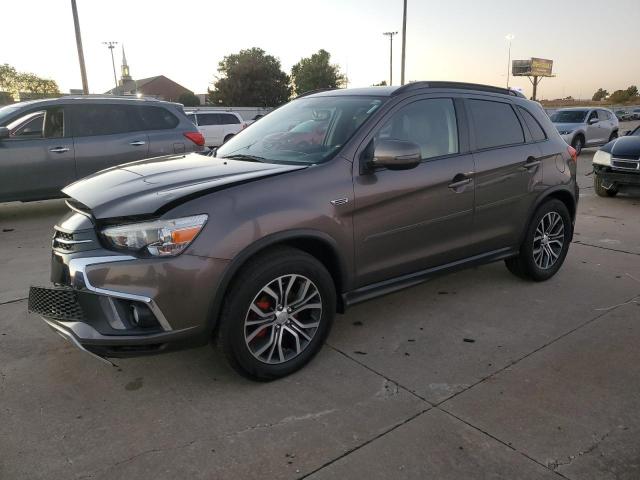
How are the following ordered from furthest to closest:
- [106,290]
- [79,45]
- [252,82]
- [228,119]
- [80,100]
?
[252,82] < [79,45] < [228,119] < [80,100] < [106,290]

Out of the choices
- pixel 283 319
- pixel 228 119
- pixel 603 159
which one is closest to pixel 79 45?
pixel 228 119

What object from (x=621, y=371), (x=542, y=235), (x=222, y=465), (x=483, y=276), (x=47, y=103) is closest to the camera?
(x=222, y=465)

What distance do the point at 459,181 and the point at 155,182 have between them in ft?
7.14

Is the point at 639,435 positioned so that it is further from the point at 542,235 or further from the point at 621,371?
the point at 542,235

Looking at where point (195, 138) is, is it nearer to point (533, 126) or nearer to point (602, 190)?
point (533, 126)

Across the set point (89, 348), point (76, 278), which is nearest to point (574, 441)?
point (89, 348)

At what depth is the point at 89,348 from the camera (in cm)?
265

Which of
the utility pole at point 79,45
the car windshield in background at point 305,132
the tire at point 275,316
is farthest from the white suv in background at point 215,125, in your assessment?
the tire at point 275,316

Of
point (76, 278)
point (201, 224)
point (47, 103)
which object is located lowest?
point (76, 278)

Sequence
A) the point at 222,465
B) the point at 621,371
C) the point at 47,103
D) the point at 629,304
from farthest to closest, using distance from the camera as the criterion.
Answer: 1. the point at 47,103
2. the point at 629,304
3. the point at 621,371
4. the point at 222,465

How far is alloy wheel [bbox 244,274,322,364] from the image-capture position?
2.97 meters

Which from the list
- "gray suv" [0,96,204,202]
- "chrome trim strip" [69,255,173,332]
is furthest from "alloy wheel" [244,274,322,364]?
"gray suv" [0,96,204,202]

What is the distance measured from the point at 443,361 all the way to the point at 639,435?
1136mm

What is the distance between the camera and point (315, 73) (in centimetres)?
7000
